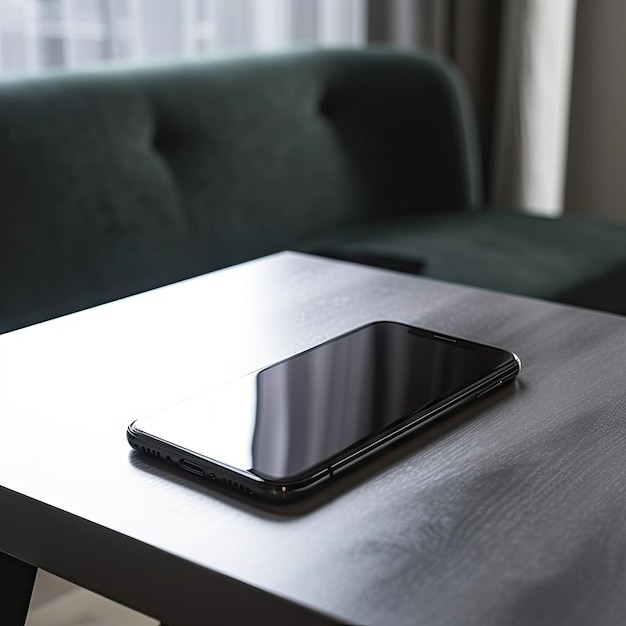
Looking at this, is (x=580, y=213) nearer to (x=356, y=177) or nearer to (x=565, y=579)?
(x=356, y=177)

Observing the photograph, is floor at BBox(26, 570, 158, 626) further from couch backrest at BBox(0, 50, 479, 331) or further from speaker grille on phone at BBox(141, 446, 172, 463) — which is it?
speaker grille on phone at BBox(141, 446, 172, 463)

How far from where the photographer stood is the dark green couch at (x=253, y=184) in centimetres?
166

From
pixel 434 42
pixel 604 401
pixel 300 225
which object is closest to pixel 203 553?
pixel 604 401

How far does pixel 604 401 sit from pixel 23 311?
104cm

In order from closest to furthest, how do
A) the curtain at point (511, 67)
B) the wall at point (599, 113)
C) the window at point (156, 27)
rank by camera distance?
the window at point (156, 27) → the curtain at point (511, 67) → the wall at point (599, 113)

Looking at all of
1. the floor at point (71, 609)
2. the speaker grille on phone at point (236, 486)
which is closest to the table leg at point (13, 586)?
the speaker grille on phone at point (236, 486)

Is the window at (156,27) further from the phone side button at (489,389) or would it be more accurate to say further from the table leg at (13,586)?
the phone side button at (489,389)

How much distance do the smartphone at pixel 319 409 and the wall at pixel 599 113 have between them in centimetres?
213

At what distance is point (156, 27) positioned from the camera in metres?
2.30

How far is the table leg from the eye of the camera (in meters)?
0.89

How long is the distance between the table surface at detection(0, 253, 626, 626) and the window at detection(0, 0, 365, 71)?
1243mm

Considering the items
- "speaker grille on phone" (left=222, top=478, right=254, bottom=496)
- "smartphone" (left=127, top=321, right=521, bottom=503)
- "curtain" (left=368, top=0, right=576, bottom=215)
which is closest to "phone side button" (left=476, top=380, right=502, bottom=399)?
"smartphone" (left=127, top=321, right=521, bottom=503)

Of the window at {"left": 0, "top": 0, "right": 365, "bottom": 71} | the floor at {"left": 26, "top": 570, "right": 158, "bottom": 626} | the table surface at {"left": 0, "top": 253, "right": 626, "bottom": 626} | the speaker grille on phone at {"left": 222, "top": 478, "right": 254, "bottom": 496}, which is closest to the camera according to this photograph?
the table surface at {"left": 0, "top": 253, "right": 626, "bottom": 626}

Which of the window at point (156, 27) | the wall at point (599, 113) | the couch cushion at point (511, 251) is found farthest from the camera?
the wall at point (599, 113)
